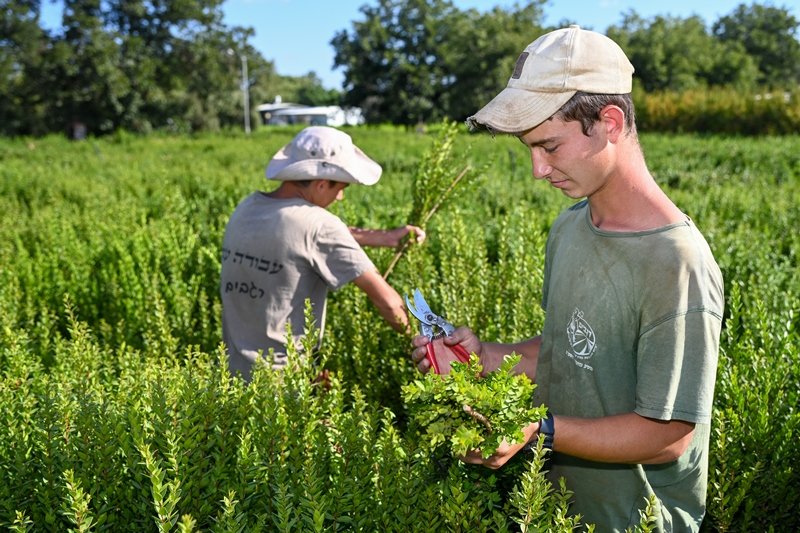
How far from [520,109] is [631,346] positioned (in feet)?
2.05

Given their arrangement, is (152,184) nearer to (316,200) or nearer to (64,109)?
(316,200)

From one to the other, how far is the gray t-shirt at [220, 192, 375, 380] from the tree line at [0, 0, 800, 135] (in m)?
37.5

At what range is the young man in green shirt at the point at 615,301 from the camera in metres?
1.51

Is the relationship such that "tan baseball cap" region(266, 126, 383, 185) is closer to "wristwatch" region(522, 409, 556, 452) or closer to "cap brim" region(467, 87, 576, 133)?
"cap brim" region(467, 87, 576, 133)

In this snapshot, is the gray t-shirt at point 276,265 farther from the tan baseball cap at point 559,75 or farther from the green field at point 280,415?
the tan baseball cap at point 559,75

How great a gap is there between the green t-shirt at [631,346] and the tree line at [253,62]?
125 ft

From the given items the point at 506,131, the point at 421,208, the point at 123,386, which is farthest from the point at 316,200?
the point at 506,131

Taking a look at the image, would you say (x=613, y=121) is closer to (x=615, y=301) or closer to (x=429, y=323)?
(x=615, y=301)

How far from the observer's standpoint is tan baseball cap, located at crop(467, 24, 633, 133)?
1586 millimetres

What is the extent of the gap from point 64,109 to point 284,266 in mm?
48578

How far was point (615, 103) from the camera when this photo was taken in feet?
5.29

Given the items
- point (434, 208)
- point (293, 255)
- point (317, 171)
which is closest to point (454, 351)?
point (293, 255)

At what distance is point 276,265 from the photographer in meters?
3.10

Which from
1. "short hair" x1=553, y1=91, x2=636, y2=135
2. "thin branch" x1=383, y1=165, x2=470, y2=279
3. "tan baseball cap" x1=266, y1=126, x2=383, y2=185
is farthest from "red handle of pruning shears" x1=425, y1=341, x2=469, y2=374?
"thin branch" x1=383, y1=165, x2=470, y2=279
